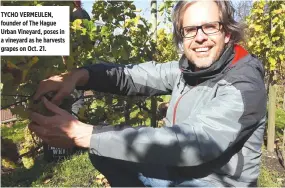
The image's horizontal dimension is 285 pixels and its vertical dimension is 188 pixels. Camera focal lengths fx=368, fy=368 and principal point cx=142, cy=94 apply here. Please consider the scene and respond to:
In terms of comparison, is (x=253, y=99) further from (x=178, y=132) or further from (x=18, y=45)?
(x=18, y=45)

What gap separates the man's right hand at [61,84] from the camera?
5.96 feet

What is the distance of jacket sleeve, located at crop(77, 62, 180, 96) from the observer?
233cm

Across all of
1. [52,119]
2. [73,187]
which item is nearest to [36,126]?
[52,119]

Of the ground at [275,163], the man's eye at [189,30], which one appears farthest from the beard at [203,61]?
the ground at [275,163]

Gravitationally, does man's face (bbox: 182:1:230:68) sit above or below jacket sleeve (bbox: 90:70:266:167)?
above

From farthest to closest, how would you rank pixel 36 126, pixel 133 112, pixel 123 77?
1. pixel 133 112
2. pixel 123 77
3. pixel 36 126

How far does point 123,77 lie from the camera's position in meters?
2.40

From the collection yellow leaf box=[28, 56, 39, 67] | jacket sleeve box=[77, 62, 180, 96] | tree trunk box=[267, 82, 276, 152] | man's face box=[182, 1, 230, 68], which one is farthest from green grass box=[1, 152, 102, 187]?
tree trunk box=[267, 82, 276, 152]

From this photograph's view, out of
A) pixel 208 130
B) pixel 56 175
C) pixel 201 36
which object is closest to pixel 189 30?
pixel 201 36

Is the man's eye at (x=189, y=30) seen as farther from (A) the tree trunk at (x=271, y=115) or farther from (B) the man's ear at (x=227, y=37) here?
(A) the tree trunk at (x=271, y=115)

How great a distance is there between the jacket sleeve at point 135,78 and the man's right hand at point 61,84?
0.53ft

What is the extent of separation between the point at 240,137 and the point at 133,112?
265 centimetres

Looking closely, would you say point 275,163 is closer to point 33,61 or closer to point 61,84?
point 61,84

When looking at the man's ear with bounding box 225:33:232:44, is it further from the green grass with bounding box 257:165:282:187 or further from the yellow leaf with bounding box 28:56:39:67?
the green grass with bounding box 257:165:282:187
